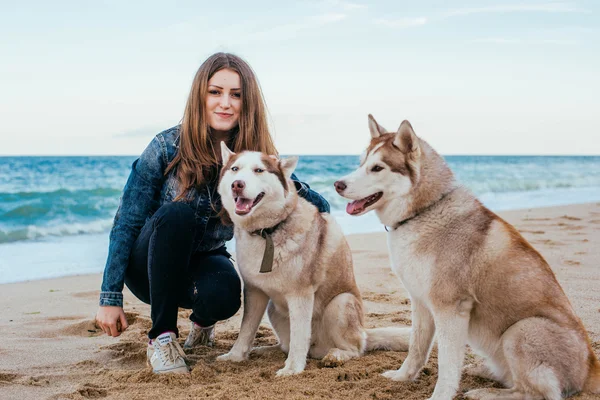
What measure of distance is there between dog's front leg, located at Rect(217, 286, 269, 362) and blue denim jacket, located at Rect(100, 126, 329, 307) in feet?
1.53

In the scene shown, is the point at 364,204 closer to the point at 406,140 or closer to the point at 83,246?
the point at 406,140

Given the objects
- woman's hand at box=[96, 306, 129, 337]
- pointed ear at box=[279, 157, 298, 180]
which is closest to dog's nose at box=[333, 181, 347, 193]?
pointed ear at box=[279, 157, 298, 180]

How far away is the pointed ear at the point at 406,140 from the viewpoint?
280cm

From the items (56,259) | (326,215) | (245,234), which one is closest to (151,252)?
(245,234)

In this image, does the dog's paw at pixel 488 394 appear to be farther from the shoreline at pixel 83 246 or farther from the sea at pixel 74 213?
the shoreline at pixel 83 246

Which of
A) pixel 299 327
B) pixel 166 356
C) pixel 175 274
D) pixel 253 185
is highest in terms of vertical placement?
pixel 253 185

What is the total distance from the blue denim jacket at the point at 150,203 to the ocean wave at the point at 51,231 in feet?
20.4

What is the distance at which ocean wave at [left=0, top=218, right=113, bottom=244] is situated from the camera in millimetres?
9055

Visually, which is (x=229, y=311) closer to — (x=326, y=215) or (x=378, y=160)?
(x=326, y=215)

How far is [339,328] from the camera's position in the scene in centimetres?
340

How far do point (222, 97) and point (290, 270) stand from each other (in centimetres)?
116

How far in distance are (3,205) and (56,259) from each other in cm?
632

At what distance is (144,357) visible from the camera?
3.56 metres

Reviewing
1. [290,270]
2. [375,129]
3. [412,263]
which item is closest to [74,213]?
[290,270]
